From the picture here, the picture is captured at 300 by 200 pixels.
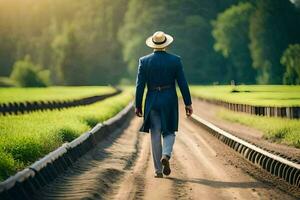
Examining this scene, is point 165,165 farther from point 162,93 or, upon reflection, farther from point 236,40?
point 236,40

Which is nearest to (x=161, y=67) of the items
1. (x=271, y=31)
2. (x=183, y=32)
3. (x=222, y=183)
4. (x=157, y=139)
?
(x=157, y=139)

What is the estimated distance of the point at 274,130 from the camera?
81.2 ft

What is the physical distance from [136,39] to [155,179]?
12377 centimetres

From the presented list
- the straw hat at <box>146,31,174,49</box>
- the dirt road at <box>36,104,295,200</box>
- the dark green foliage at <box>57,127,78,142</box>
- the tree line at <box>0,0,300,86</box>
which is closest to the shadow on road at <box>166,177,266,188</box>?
the dirt road at <box>36,104,295,200</box>

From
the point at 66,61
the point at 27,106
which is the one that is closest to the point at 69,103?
the point at 27,106

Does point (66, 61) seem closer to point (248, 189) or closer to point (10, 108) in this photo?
point (10, 108)

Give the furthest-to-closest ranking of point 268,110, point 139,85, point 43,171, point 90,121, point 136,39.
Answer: point 136,39
point 268,110
point 90,121
point 139,85
point 43,171

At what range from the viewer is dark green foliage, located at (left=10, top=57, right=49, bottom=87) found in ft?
445

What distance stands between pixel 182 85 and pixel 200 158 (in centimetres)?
325

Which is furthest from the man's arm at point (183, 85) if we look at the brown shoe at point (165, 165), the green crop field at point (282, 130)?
the green crop field at point (282, 130)

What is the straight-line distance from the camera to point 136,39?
449 feet

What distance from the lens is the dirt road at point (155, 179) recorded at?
1163cm

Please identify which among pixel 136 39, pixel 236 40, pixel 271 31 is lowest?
pixel 271 31

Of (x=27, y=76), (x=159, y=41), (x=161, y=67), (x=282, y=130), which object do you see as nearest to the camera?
(x=159, y=41)
